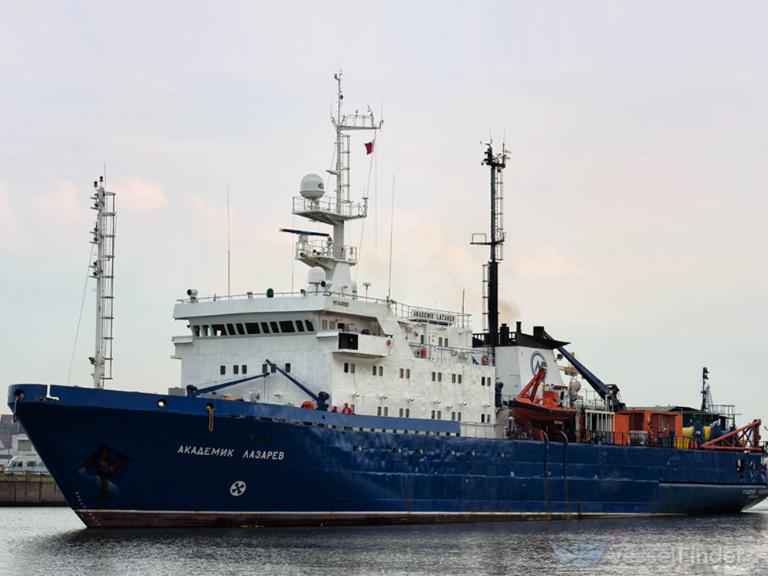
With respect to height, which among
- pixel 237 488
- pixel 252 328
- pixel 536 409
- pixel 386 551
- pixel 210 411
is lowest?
pixel 386 551

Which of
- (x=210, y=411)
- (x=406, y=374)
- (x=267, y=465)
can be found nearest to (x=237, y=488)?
(x=267, y=465)

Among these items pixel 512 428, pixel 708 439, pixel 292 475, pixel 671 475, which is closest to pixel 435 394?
pixel 512 428

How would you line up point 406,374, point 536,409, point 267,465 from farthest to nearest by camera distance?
point 536,409 → point 406,374 → point 267,465

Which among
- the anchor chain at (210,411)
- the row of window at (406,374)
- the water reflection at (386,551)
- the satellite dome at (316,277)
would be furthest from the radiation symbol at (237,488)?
the satellite dome at (316,277)

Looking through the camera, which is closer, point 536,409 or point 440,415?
point 440,415

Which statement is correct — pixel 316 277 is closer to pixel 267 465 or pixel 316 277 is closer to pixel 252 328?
pixel 252 328

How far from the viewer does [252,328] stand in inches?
1574

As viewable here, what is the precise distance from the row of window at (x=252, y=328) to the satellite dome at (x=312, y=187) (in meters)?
4.40

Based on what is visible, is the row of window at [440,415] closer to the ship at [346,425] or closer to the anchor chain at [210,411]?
the ship at [346,425]

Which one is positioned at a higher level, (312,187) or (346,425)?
(312,187)

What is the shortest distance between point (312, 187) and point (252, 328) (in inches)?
191

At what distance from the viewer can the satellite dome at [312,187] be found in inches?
1635

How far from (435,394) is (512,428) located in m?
3.80

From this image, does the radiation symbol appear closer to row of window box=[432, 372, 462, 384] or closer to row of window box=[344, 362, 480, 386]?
row of window box=[344, 362, 480, 386]
